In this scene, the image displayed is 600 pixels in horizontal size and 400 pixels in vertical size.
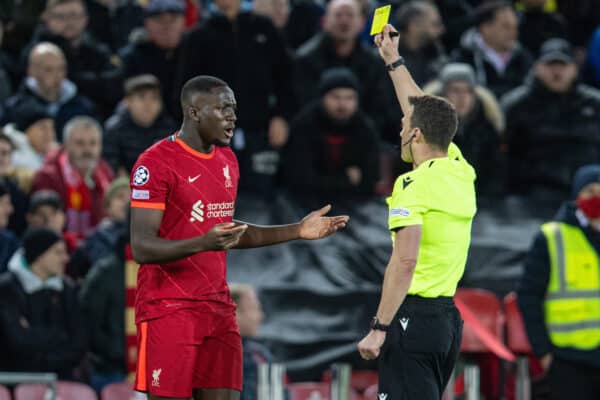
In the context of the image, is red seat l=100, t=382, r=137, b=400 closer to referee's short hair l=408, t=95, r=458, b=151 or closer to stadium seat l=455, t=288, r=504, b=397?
stadium seat l=455, t=288, r=504, b=397

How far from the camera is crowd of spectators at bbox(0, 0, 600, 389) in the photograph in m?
11.4

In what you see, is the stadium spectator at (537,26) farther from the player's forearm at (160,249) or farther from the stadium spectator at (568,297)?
the player's forearm at (160,249)

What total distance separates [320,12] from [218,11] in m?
2.32

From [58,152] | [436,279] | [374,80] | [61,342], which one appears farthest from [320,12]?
[436,279]

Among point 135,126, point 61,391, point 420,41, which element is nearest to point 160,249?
point 61,391

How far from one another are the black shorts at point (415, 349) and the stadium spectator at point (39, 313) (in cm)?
439

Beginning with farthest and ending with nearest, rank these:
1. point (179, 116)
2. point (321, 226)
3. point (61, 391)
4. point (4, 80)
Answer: point (179, 116), point (4, 80), point (61, 391), point (321, 226)

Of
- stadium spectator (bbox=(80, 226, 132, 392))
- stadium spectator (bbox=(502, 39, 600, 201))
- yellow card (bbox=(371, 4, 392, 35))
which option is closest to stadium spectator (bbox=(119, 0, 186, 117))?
stadium spectator (bbox=(80, 226, 132, 392))

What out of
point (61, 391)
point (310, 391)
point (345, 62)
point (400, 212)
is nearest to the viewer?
point (400, 212)

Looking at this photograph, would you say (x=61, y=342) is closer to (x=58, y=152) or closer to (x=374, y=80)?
(x=58, y=152)

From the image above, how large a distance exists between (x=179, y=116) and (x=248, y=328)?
11.1 feet

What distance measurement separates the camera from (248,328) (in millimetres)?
10828

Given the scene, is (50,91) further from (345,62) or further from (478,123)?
(478,123)

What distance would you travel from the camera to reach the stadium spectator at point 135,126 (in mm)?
12852
